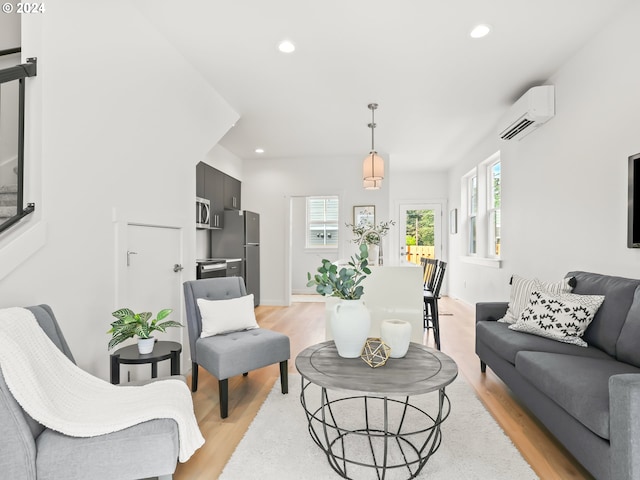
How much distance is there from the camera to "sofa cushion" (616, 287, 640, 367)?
1.97 meters

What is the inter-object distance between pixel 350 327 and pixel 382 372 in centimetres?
27

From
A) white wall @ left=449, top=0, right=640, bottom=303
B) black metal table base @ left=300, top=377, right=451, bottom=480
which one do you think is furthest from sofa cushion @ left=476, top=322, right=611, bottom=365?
white wall @ left=449, top=0, right=640, bottom=303

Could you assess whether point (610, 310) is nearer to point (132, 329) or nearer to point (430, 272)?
point (430, 272)

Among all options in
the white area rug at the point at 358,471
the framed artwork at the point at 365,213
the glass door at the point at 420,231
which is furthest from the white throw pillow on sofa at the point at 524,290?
the glass door at the point at 420,231

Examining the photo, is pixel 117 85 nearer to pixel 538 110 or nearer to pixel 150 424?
pixel 150 424

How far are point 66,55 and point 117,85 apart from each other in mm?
404

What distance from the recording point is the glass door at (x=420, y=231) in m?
8.02

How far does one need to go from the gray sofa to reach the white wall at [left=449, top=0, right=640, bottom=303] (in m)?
0.37

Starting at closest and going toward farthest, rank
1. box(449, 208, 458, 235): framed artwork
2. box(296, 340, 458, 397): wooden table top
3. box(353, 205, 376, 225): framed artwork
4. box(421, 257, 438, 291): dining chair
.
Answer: box(296, 340, 458, 397): wooden table top → box(421, 257, 438, 291): dining chair → box(353, 205, 376, 225): framed artwork → box(449, 208, 458, 235): framed artwork

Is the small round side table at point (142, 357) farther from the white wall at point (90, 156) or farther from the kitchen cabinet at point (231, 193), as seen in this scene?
the kitchen cabinet at point (231, 193)

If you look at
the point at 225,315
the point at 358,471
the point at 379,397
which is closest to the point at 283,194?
the point at 225,315

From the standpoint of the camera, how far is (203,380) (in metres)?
3.05

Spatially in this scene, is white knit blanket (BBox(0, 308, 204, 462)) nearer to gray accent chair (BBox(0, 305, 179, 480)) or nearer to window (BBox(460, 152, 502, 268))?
gray accent chair (BBox(0, 305, 179, 480))

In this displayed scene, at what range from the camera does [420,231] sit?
8109 millimetres
